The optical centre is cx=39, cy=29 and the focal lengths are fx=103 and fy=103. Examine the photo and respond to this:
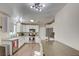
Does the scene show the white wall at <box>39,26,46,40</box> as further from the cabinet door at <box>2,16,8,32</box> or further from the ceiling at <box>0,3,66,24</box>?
the cabinet door at <box>2,16,8,32</box>

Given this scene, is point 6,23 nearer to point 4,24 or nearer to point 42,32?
point 4,24

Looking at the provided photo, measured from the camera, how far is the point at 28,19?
4.65 ft

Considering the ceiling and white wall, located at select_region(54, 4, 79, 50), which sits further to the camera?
white wall, located at select_region(54, 4, 79, 50)

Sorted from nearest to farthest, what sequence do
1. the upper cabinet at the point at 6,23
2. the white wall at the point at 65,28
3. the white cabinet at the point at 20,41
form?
the upper cabinet at the point at 6,23 → the white cabinet at the point at 20,41 → the white wall at the point at 65,28

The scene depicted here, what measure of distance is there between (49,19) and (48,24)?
8cm

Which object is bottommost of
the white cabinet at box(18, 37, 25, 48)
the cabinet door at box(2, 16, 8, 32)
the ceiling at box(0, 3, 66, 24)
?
the white cabinet at box(18, 37, 25, 48)

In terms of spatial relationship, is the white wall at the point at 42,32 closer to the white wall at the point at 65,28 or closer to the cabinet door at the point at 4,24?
the white wall at the point at 65,28

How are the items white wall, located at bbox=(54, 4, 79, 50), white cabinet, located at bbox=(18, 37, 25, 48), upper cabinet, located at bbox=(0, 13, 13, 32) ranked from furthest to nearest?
white wall, located at bbox=(54, 4, 79, 50)
white cabinet, located at bbox=(18, 37, 25, 48)
upper cabinet, located at bbox=(0, 13, 13, 32)

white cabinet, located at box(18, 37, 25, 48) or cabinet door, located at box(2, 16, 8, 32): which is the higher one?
cabinet door, located at box(2, 16, 8, 32)

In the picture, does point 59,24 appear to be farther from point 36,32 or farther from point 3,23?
point 3,23

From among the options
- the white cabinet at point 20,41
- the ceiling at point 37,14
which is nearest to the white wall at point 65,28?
the ceiling at point 37,14

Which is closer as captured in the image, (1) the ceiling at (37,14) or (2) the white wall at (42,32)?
(1) the ceiling at (37,14)

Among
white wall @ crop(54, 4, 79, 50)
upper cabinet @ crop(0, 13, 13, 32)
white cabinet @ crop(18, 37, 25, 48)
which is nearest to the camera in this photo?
upper cabinet @ crop(0, 13, 13, 32)

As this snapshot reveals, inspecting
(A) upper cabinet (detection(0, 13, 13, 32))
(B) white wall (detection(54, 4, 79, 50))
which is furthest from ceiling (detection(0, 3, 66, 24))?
(B) white wall (detection(54, 4, 79, 50))
